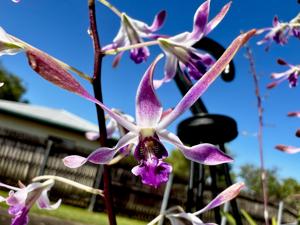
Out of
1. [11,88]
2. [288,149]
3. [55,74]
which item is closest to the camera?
[55,74]

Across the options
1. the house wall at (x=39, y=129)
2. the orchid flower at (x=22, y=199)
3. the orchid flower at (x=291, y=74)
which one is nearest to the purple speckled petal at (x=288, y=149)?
the orchid flower at (x=291, y=74)

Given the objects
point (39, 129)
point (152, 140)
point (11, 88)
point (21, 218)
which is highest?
point (11, 88)

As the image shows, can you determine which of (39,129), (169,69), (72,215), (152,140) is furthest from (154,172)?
(39,129)

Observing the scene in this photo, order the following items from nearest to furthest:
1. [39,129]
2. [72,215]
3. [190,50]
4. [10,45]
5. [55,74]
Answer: [55,74] → [10,45] → [190,50] → [72,215] → [39,129]

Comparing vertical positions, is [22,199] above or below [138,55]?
below

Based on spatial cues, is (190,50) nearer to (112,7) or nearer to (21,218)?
(112,7)

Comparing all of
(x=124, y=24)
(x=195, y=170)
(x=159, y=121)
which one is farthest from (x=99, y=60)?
(x=195, y=170)
